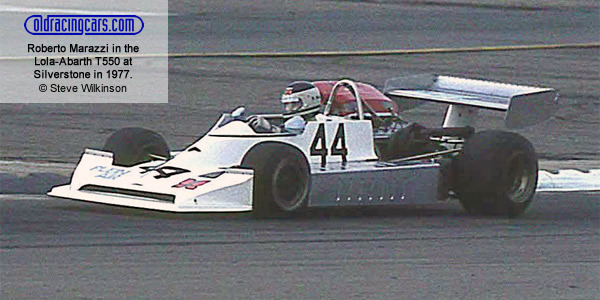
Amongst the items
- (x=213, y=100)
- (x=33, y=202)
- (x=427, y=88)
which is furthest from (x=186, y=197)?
(x=213, y=100)

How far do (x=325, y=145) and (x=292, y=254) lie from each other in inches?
80.9

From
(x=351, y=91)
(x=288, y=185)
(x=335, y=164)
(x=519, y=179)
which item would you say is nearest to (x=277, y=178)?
(x=288, y=185)

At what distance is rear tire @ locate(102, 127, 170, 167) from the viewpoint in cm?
1074

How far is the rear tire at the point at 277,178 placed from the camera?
32.1 feet

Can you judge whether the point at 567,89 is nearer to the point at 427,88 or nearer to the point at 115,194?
the point at 427,88

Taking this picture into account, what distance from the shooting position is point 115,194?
1011 cm

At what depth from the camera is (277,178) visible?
9.84 m

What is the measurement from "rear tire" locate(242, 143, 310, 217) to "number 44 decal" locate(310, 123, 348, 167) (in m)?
0.53

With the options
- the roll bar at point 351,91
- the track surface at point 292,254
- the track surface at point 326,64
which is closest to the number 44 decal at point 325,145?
the roll bar at point 351,91

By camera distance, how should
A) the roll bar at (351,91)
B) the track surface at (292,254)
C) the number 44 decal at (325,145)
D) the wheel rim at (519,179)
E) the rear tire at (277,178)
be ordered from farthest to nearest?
the roll bar at (351,91) → the wheel rim at (519,179) → the number 44 decal at (325,145) → the rear tire at (277,178) → the track surface at (292,254)

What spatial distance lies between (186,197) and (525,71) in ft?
34.0

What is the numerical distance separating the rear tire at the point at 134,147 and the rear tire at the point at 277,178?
1235 mm

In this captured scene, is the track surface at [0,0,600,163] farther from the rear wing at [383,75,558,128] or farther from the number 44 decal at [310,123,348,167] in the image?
the number 44 decal at [310,123,348,167]

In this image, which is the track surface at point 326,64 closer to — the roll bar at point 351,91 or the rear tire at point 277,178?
the roll bar at point 351,91
